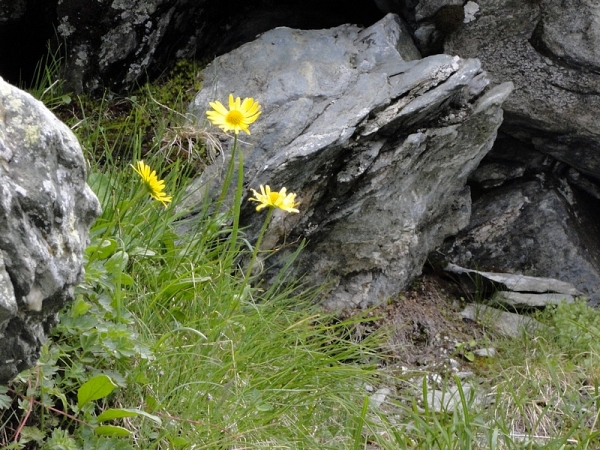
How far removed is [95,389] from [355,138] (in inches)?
81.9

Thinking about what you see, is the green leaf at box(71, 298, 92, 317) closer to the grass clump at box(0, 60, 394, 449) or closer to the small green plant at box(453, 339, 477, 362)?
the grass clump at box(0, 60, 394, 449)

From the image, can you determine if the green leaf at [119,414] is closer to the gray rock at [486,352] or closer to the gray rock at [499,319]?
the gray rock at [486,352]

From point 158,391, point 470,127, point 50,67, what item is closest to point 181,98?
point 50,67

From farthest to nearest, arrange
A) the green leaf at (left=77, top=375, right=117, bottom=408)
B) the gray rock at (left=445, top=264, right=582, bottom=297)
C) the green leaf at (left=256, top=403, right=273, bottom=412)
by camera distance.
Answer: the gray rock at (left=445, top=264, right=582, bottom=297)
the green leaf at (left=256, top=403, right=273, bottom=412)
the green leaf at (left=77, top=375, right=117, bottom=408)

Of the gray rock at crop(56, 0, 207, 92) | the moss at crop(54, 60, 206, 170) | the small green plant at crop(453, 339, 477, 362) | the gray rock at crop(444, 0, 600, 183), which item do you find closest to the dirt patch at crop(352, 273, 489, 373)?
the small green plant at crop(453, 339, 477, 362)

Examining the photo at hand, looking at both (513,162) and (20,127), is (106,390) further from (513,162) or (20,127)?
(513,162)

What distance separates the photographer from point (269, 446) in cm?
206

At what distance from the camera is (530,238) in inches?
192

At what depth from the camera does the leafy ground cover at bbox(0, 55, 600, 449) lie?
1.92m

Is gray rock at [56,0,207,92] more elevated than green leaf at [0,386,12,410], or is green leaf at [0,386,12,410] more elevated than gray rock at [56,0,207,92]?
gray rock at [56,0,207,92]

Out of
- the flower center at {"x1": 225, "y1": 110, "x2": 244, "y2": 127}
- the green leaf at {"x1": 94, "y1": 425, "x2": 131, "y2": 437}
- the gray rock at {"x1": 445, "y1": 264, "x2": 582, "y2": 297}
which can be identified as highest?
the flower center at {"x1": 225, "y1": 110, "x2": 244, "y2": 127}

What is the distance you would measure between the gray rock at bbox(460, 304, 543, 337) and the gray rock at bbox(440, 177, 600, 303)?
22.7 inches

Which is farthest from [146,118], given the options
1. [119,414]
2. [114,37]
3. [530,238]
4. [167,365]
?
[530,238]

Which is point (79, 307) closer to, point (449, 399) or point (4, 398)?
point (4, 398)
